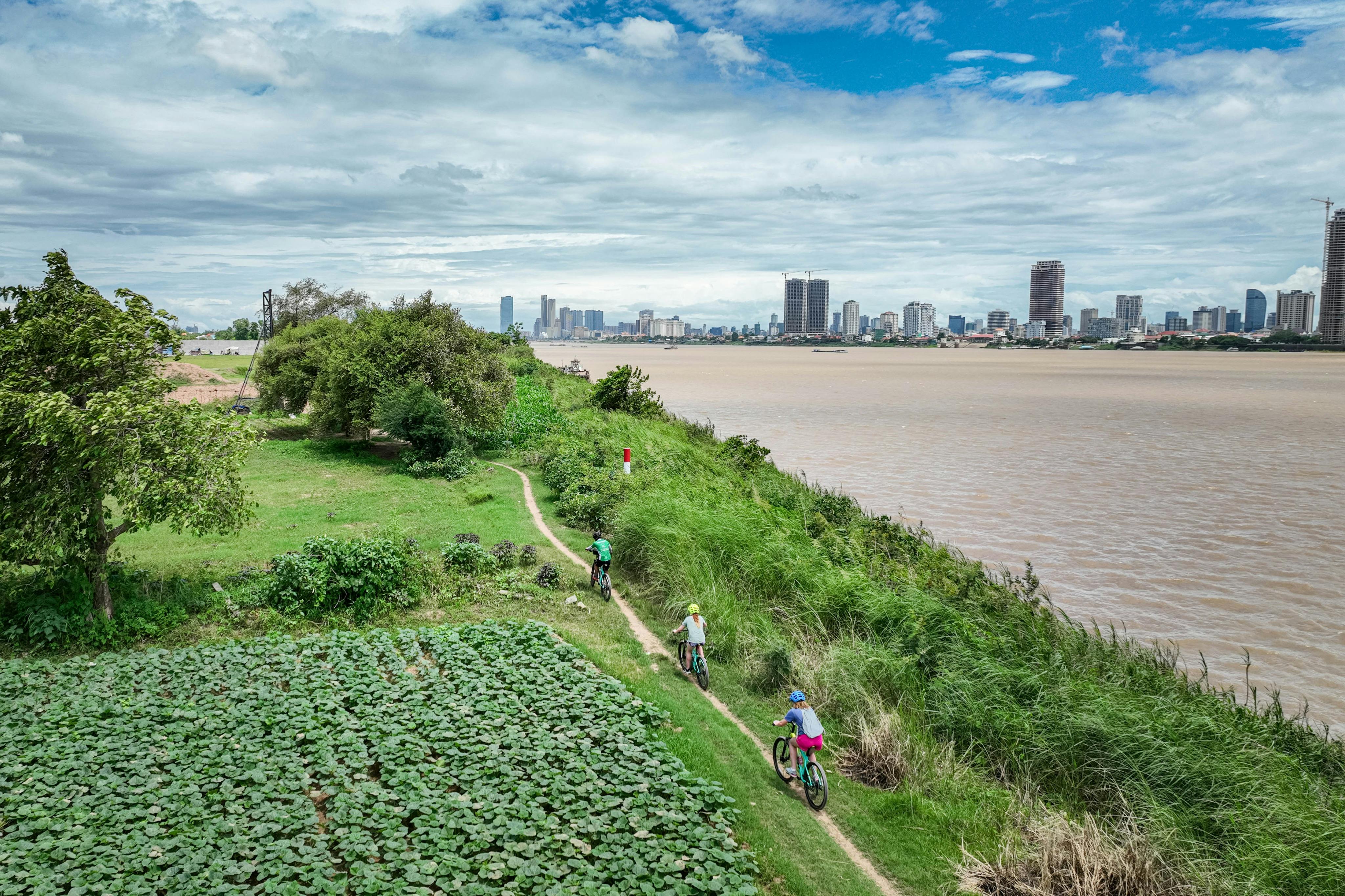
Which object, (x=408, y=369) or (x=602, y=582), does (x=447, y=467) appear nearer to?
(x=408, y=369)

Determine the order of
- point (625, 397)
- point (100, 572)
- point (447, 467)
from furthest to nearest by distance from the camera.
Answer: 1. point (625, 397)
2. point (447, 467)
3. point (100, 572)

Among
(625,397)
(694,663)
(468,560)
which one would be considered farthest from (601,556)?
(625,397)

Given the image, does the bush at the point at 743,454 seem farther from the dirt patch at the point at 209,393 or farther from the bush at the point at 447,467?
the dirt patch at the point at 209,393

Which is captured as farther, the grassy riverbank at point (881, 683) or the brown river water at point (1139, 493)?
the brown river water at point (1139, 493)

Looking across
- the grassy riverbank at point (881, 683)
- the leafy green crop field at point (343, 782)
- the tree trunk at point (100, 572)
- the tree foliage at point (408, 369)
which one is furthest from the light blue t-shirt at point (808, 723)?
the tree foliage at point (408, 369)

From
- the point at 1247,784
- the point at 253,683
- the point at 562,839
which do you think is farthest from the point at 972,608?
the point at 253,683

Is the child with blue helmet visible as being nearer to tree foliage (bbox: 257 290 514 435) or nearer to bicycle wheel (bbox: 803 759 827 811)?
bicycle wheel (bbox: 803 759 827 811)
